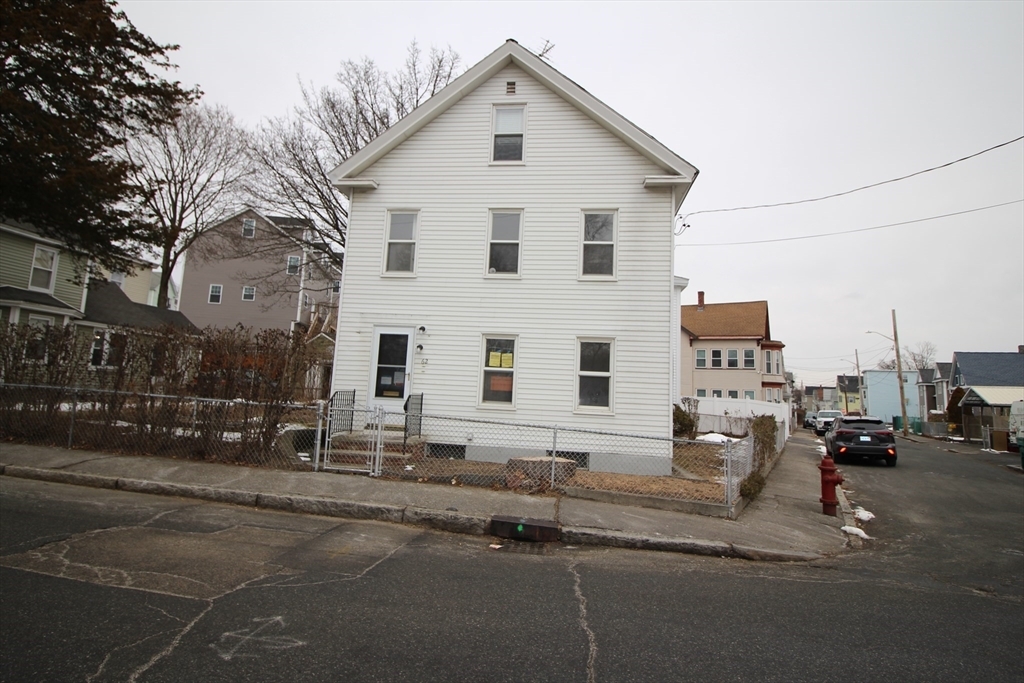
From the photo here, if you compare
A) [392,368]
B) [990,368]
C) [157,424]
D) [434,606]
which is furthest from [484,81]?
[990,368]

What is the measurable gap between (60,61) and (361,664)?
16.1 m

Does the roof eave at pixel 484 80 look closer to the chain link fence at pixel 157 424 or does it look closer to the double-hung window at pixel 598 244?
the double-hung window at pixel 598 244

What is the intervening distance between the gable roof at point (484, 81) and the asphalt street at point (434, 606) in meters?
8.56

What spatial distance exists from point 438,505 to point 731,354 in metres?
38.4

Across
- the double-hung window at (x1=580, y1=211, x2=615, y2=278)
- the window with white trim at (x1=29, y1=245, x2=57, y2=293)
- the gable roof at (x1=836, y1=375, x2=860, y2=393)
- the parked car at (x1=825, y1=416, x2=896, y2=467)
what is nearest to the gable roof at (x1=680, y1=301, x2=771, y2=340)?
the parked car at (x1=825, y1=416, x2=896, y2=467)

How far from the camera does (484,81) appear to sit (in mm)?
13758

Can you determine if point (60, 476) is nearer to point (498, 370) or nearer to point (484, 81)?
point (498, 370)

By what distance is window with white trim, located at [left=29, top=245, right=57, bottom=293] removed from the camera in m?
23.2

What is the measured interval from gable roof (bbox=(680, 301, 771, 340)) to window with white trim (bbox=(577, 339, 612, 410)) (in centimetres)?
2983

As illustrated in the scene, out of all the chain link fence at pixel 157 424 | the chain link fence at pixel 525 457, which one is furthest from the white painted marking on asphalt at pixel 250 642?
the chain link fence at pixel 157 424

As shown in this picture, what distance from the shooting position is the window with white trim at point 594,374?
12359 millimetres

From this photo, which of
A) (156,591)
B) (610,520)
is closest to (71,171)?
(156,591)

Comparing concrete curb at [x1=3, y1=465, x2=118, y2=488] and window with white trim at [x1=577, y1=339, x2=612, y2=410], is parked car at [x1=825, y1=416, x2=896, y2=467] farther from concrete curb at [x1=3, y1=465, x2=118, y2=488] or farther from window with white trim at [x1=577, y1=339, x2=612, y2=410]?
concrete curb at [x1=3, y1=465, x2=118, y2=488]

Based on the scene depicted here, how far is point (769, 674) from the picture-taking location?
3.71 meters
